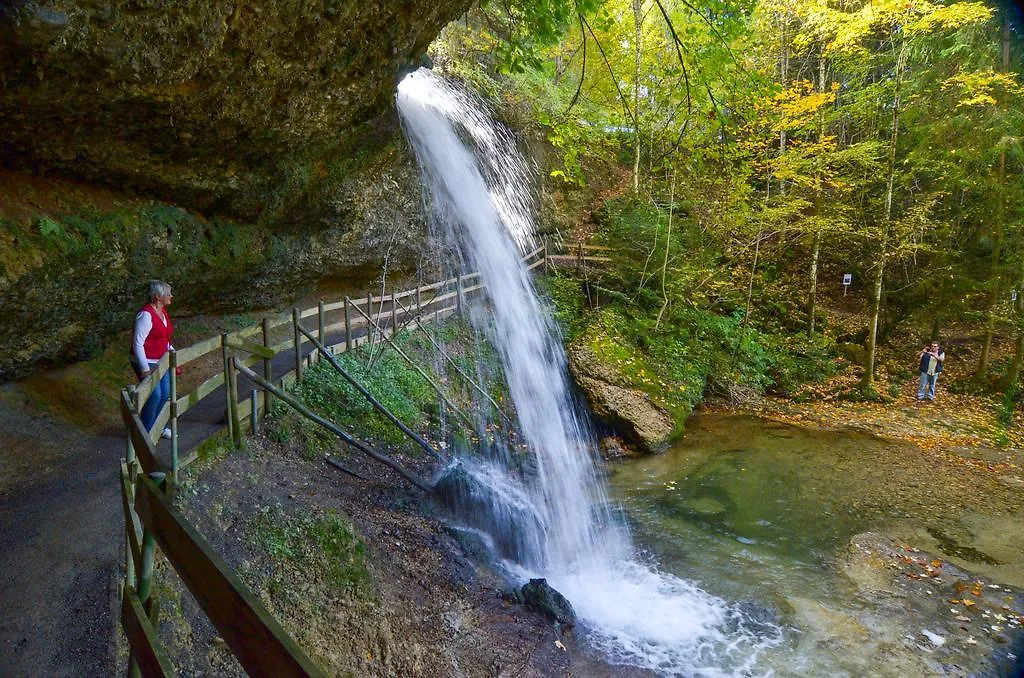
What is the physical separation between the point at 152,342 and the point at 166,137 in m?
2.28

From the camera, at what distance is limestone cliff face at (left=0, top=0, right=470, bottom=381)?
14.8 ft

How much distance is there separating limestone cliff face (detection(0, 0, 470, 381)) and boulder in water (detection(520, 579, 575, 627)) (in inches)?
238

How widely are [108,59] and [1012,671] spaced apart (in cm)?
1011

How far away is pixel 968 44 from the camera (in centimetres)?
1441

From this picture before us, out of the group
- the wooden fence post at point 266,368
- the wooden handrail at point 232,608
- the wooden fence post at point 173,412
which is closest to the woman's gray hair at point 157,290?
the wooden fence post at point 173,412

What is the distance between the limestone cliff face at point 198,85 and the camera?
430 cm

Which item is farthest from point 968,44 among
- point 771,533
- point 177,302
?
point 177,302

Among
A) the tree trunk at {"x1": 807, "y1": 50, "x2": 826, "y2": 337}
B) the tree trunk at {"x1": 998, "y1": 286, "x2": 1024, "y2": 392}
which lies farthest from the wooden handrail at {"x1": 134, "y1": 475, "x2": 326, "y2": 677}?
the tree trunk at {"x1": 998, "y1": 286, "x2": 1024, "y2": 392}

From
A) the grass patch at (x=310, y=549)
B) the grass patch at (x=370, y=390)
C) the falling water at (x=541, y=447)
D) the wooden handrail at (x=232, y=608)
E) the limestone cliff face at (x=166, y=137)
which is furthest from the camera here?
the grass patch at (x=370, y=390)

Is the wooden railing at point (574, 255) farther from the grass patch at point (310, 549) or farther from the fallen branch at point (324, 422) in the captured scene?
the grass patch at point (310, 549)

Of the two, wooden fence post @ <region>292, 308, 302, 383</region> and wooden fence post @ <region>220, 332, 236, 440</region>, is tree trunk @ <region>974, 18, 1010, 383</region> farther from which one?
wooden fence post @ <region>220, 332, 236, 440</region>

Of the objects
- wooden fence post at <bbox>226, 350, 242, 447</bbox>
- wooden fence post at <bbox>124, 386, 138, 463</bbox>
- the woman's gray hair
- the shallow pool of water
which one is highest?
the woman's gray hair

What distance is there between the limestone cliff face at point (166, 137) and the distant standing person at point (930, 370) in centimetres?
1436

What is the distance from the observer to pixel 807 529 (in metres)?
8.48
